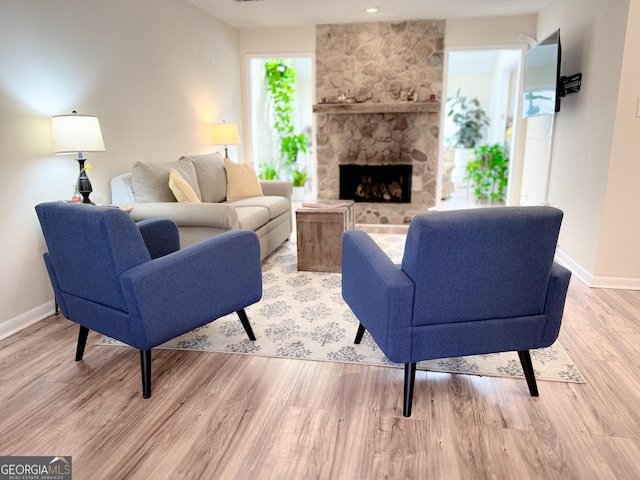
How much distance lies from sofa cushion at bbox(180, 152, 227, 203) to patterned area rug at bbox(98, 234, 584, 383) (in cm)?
120

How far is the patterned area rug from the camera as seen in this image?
2150 millimetres

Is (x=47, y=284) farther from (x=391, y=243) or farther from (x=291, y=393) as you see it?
(x=391, y=243)

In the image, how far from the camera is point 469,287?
5.39 ft

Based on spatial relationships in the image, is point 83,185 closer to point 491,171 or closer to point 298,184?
point 298,184

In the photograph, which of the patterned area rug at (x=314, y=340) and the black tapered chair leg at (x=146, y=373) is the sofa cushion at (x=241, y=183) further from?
the black tapered chair leg at (x=146, y=373)

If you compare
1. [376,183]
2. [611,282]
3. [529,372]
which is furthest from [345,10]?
[529,372]

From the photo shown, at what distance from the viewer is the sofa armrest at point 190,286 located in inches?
70.2

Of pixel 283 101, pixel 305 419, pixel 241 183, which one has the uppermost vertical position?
pixel 283 101

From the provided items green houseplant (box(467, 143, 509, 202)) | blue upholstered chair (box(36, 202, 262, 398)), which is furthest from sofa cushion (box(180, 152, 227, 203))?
green houseplant (box(467, 143, 509, 202))

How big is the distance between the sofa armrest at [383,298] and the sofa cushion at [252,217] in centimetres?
152

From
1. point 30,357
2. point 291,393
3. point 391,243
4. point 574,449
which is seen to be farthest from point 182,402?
point 391,243

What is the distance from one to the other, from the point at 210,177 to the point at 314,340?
2.25 meters

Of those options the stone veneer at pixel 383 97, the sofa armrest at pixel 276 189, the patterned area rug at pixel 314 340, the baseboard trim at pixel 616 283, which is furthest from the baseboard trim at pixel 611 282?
the sofa armrest at pixel 276 189

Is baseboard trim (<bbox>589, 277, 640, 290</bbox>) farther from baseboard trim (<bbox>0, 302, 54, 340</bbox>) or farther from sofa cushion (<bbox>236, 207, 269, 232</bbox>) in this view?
baseboard trim (<bbox>0, 302, 54, 340</bbox>)
